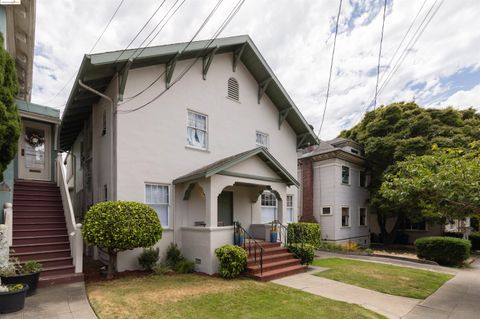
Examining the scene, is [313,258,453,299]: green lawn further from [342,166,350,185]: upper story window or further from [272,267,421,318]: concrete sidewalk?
[342,166,350,185]: upper story window

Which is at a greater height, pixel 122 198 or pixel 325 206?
pixel 122 198

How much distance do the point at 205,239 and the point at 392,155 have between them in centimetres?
1702

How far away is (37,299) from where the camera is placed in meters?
6.63

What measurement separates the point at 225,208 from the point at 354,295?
6422mm

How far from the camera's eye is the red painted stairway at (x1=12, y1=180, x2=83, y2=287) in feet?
26.9

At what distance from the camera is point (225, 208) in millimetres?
13062

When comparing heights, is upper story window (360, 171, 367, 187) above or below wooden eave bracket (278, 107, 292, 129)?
below

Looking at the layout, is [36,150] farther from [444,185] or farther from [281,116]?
[444,185]

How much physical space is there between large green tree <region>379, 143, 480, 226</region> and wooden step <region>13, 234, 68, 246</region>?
32.9 feet

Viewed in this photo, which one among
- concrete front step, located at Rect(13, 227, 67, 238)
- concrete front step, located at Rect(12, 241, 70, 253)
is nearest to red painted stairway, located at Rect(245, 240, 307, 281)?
concrete front step, located at Rect(12, 241, 70, 253)

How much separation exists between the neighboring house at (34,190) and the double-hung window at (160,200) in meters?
2.56

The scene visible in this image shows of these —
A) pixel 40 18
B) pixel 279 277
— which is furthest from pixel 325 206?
pixel 40 18

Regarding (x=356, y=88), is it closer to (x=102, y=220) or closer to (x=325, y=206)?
(x=102, y=220)

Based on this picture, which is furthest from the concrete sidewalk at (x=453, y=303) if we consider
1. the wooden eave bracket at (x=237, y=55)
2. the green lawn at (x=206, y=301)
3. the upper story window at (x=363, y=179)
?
the upper story window at (x=363, y=179)
